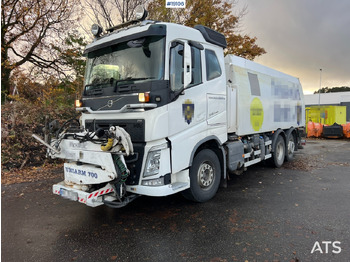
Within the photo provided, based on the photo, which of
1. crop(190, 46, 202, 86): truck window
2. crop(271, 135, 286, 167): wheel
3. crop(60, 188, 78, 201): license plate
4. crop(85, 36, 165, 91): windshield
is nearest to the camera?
crop(60, 188, 78, 201): license plate

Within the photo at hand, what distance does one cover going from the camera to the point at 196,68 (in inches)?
186

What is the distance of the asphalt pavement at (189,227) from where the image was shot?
3.37 m

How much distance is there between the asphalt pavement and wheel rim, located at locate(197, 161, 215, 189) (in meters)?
0.37

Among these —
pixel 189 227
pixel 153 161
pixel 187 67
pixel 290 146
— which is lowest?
pixel 189 227

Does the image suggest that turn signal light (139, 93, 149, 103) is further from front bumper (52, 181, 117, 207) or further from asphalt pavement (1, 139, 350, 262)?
asphalt pavement (1, 139, 350, 262)

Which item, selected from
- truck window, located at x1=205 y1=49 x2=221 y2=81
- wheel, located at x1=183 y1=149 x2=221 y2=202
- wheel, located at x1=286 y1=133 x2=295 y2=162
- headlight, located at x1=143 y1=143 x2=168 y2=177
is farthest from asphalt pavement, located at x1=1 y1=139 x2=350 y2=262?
wheel, located at x1=286 y1=133 x2=295 y2=162

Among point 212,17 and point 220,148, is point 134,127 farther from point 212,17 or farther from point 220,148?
point 212,17

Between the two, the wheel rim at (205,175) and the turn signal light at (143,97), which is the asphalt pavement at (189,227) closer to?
the wheel rim at (205,175)

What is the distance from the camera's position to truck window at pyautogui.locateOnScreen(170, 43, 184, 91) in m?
4.20

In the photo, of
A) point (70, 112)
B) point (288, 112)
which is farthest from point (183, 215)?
point (70, 112)

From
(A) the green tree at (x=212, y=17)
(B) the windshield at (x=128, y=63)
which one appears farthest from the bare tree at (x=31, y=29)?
(B) the windshield at (x=128, y=63)

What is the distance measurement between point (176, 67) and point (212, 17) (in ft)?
37.2

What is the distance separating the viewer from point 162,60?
4102mm

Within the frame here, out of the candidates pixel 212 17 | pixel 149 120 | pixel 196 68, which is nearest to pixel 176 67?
pixel 196 68
